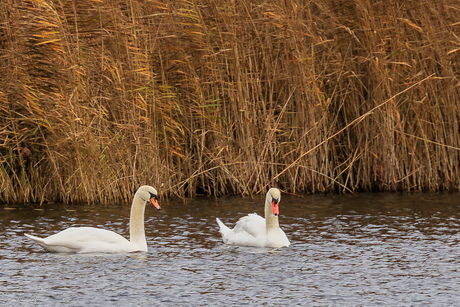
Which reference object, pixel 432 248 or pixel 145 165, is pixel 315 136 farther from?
pixel 432 248

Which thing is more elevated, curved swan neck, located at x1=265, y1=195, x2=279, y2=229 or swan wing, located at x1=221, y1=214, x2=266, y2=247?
curved swan neck, located at x1=265, y1=195, x2=279, y2=229

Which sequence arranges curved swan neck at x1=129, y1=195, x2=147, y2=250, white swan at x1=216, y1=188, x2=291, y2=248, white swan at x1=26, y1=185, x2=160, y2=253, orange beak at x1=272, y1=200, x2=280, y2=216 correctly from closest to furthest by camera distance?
white swan at x1=26, y1=185, x2=160, y2=253, curved swan neck at x1=129, y1=195, x2=147, y2=250, white swan at x1=216, y1=188, x2=291, y2=248, orange beak at x1=272, y1=200, x2=280, y2=216

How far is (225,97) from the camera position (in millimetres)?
14156

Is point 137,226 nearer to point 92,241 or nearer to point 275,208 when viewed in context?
point 92,241

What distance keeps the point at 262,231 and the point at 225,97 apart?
4.62 meters

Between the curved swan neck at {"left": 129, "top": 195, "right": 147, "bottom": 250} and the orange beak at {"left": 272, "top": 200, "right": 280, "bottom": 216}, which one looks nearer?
the curved swan neck at {"left": 129, "top": 195, "right": 147, "bottom": 250}

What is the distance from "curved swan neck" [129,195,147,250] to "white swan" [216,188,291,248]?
1213 millimetres

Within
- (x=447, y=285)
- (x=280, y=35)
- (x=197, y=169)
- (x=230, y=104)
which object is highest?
(x=280, y=35)

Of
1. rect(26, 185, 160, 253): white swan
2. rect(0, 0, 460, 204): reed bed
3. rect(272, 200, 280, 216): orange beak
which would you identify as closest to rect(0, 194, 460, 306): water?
rect(26, 185, 160, 253): white swan

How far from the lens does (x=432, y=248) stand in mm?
9406

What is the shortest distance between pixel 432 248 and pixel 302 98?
17.2 ft

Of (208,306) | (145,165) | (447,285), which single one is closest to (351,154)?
(145,165)

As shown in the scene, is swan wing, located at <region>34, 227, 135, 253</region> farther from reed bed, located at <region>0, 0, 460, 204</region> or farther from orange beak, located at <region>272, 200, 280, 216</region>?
reed bed, located at <region>0, 0, 460, 204</region>

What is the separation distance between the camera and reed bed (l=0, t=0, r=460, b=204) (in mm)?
12719
